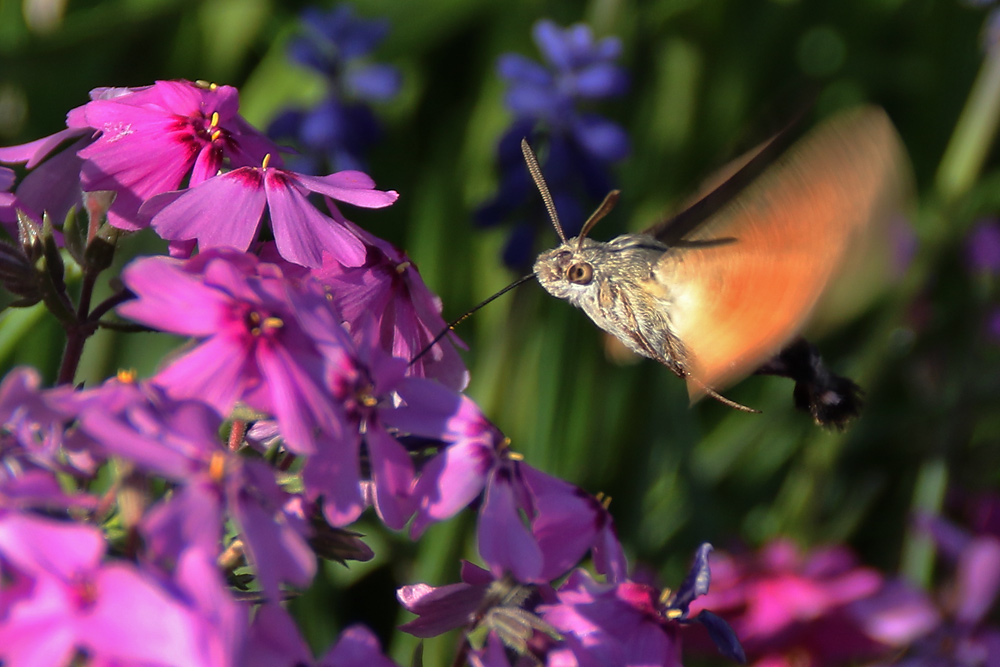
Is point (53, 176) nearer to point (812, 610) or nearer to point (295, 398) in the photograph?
point (295, 398)

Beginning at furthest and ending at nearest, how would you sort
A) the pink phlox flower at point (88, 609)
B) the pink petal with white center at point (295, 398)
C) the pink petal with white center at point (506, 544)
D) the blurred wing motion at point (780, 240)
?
the blurred wing motion at point (780, 240)
the pink petal with white center at point (506, 544)
the pink petal with white center at point (295, 398)
the pink phlox flower at point (88, 609)

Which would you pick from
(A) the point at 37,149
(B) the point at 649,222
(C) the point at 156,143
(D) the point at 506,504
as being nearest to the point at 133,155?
(C) the point at 156,143

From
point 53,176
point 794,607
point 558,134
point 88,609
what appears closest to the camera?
point 88,609

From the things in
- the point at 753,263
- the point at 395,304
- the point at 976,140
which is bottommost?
the point at 976,140

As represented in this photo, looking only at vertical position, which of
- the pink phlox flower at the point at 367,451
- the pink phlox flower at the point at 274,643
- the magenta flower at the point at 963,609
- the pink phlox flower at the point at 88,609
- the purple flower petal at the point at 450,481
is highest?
the pink phlox flower at the point at 88,609

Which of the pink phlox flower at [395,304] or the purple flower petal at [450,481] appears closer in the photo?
the purple flower petal at [450,481]

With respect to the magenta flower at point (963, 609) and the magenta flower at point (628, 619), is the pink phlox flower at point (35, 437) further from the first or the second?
the magenta flower at point (963, 609)

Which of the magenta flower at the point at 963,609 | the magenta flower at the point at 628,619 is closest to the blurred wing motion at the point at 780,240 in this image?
the magenta flower at the point at 628,619

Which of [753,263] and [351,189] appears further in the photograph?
[753,263]
